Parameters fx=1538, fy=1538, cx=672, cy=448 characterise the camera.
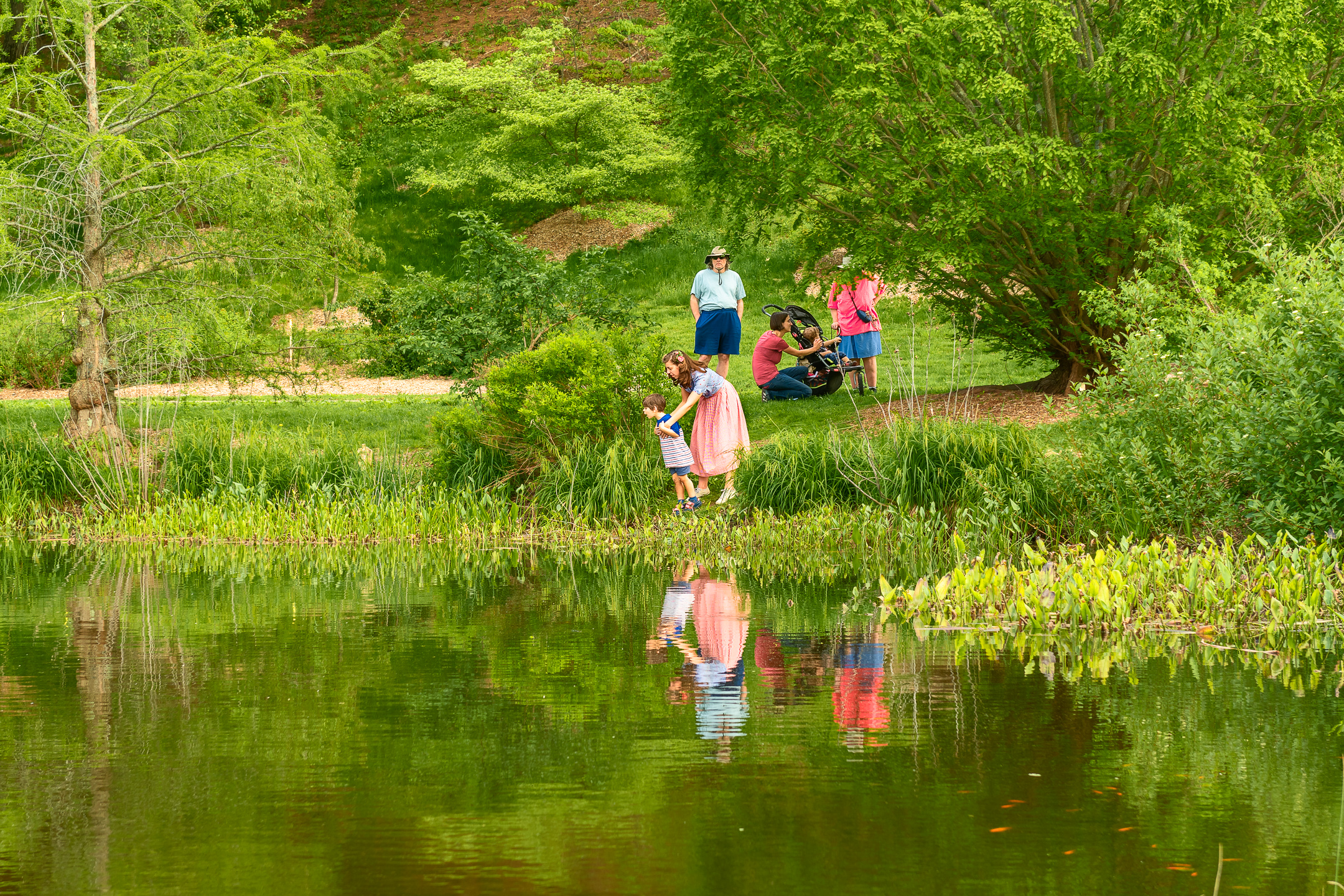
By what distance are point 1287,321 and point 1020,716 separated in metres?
4.93

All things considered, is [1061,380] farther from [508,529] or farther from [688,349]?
[688,349]

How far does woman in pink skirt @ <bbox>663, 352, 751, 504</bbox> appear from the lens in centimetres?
1390

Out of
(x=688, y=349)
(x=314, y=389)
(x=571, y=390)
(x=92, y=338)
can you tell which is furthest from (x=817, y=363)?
(x=314, y=389)

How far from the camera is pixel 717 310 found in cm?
1606

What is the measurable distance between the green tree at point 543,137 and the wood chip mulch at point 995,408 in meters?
15.7

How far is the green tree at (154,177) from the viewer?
48.8 feet

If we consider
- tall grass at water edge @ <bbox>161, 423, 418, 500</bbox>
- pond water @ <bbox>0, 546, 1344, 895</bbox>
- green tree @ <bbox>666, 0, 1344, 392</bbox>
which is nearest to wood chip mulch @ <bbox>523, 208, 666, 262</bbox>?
green tree @ <bbox>666, 0, 1344, 392</bbox>

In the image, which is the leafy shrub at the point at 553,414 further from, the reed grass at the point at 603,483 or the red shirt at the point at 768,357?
the red shirt at the point at 768,357

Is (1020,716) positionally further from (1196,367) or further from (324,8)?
(324,8)

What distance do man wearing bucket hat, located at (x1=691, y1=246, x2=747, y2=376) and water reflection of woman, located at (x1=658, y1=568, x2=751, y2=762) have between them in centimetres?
582

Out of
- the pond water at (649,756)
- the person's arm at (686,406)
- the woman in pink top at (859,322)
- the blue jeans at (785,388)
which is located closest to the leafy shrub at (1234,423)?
the pond water at (649,756)

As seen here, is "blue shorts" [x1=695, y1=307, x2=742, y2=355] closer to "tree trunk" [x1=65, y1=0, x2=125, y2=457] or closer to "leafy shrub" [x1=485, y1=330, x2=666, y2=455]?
"leafy shrub" [x1=485, y1=330, x2=666, y2=455]

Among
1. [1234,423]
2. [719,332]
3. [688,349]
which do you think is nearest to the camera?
[1234,423]

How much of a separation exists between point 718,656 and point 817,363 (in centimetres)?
1071
